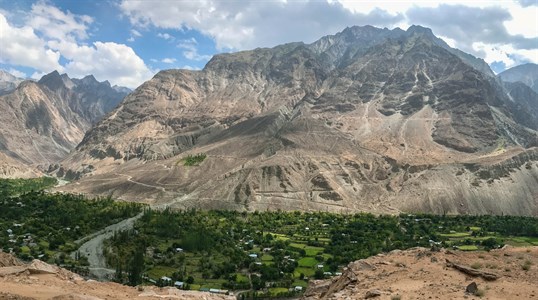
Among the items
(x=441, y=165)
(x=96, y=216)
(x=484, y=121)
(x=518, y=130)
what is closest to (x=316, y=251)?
(x=96, y=216)

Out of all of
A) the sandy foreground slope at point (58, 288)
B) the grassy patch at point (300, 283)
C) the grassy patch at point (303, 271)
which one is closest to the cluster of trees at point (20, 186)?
the grassy patch at point (303, 271)

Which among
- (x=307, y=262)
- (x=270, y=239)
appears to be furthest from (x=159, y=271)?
(x=270, y=239)

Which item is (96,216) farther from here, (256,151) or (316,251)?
(256,151)

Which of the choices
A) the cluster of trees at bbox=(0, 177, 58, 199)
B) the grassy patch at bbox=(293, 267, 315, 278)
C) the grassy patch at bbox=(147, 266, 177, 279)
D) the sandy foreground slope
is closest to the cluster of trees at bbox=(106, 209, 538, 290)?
the grassy patch at bbox=(293, 267, 315, 278)

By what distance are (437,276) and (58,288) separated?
18579 millimetres

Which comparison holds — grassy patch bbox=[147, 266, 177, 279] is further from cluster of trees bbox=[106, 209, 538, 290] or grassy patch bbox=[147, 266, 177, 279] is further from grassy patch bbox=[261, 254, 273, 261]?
grassy patch bbox=[261, 254, 273, 261]

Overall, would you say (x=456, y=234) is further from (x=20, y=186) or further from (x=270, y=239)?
(x=20, y=186)

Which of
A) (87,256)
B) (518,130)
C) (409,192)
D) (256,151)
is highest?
(518,130)

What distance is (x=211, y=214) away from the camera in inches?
4560

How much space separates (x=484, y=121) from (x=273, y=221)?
378 ft

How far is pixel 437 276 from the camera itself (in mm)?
23172

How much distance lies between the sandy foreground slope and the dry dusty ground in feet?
29.9

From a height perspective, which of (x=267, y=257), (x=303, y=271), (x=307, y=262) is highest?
(x=267, y=257)

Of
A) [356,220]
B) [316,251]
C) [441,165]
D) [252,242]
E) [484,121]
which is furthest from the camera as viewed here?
[484,121]
